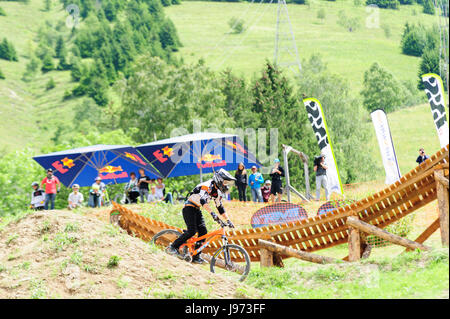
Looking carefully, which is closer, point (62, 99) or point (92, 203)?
point (92, 203)

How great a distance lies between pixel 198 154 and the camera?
23.1m

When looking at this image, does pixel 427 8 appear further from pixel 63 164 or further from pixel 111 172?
pixel 63 164

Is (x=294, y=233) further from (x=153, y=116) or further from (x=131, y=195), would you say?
(x=153, y=116)

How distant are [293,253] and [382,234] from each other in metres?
1.72

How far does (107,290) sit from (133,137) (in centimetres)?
4762

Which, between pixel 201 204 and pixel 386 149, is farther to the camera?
pixel 386 149

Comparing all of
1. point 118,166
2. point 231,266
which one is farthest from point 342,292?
point 118,166

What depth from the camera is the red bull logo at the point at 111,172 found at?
22702 mm

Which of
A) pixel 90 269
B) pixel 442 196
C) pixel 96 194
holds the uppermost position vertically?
pixel 442 196

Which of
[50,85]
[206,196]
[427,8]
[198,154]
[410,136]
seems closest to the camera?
[206,196]

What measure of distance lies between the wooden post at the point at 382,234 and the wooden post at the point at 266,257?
1.75 m

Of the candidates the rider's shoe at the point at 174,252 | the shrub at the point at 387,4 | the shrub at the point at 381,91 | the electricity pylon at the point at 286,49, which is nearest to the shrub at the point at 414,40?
the shrub at the point at 387,4

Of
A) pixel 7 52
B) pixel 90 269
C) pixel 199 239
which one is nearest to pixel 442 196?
pixel 199 239

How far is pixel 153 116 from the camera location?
52.8 meters
